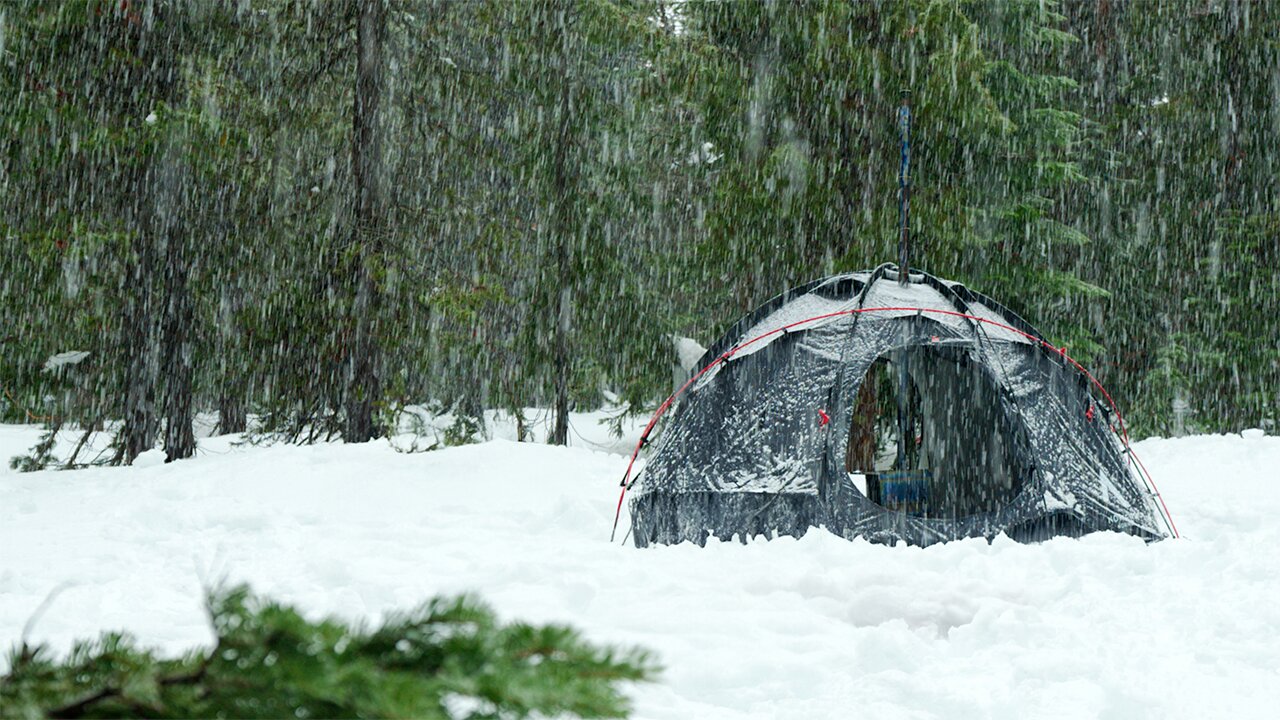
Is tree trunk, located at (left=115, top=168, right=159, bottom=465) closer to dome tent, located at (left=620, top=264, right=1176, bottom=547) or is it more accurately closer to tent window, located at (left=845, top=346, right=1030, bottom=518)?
dome tent, located at (left=620, top=264, right=1176, bottom=547)

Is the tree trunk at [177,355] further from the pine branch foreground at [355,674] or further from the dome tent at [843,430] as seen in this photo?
the pine branch foreground at [355,674]

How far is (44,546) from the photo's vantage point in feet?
23.9

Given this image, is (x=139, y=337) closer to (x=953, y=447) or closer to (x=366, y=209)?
(x=366, y=209)

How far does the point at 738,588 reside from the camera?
583 centimetres

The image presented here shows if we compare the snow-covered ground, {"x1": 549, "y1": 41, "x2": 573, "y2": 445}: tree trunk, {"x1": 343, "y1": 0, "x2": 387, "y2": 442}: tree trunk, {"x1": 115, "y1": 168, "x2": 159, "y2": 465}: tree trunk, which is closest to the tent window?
the snow-covered ground

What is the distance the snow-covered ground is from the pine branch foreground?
1681 millimetres

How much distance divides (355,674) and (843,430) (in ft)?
22.1

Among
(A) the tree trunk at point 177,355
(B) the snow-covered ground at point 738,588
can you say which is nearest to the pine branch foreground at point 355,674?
(B) the snow-covered ground at point 738,588

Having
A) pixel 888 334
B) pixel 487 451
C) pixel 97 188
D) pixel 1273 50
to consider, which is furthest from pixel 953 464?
pixel 1273 50

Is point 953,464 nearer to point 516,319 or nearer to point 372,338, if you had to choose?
point 372,338

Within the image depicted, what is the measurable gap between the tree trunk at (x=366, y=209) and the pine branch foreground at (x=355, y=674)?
37.4 feet

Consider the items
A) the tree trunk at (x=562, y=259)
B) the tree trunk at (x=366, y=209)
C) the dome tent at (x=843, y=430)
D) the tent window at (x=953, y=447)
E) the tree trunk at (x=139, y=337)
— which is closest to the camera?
the dome tent at (x=843, y=430)

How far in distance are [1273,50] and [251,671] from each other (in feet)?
71.7

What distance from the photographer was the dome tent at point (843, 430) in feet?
24.2
